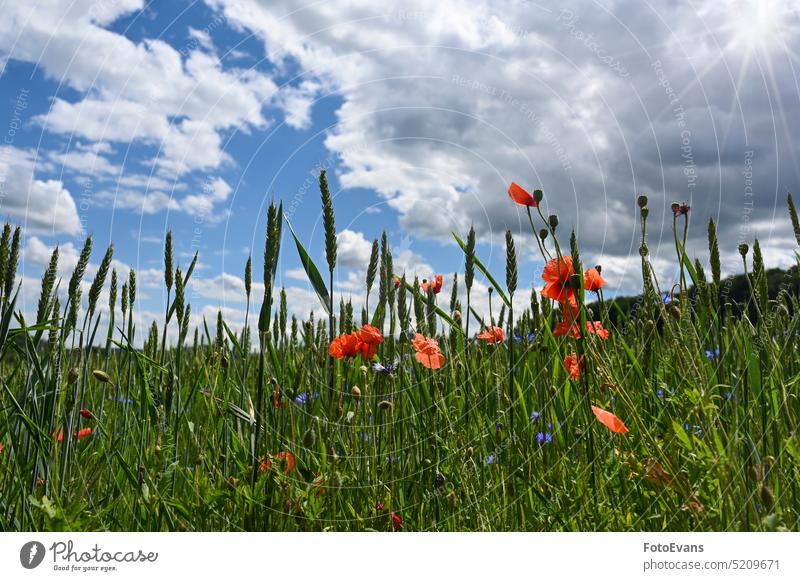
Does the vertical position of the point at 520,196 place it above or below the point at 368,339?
above

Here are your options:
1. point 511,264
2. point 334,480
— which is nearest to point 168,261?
point 334,480

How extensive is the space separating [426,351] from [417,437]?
11.8 inches

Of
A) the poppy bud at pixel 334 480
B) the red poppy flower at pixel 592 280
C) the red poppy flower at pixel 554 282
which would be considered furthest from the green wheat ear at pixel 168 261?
the red poppy flower at pixel 592 280

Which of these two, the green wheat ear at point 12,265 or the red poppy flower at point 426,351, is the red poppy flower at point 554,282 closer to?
the red poppy flower at point 426,351

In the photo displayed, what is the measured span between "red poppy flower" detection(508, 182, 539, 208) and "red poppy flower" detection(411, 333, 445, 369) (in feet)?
1.97

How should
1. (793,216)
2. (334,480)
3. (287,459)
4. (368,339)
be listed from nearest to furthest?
(793,216), (334,480), (287,459), (368,339)

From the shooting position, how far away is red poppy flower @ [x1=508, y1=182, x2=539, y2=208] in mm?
1673

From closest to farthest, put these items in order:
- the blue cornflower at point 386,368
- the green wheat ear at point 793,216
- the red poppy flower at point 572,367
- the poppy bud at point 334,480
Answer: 1. the green wheat ear at point 793,216
2. the poppy bud at point 334,480
3. the blue cornflower at point 386,368
4. the red poppy flower at point 572,367

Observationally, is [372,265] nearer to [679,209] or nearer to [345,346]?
[345,346]

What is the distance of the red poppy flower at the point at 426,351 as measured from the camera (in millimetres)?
2078

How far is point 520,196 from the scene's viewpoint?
168 cm

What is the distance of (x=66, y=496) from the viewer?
1473mm
